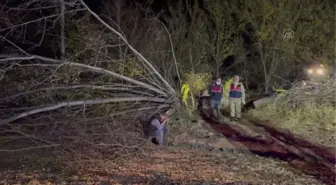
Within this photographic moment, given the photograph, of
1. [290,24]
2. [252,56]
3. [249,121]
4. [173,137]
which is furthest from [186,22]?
[173,137]

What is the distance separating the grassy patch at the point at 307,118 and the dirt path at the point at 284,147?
1.49 feet

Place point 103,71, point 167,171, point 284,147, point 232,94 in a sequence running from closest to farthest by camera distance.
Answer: point 167,171, point 284,147, point 103,71, point 232,94

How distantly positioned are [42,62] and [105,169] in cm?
442

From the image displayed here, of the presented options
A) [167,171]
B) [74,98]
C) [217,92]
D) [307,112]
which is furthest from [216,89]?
[167,171]

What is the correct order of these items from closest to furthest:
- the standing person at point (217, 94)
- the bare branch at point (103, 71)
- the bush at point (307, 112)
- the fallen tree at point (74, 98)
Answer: the fallen tree at point (74, 98)
the bare branch at point (103, 71)
the bush at point (307, 112)
the standing person at point (217, 94)

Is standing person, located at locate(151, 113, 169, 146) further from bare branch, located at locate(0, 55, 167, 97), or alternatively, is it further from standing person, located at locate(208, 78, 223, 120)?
standing person, located at locate(208, 78, 223, 120)

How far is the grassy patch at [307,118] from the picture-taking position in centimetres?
1112

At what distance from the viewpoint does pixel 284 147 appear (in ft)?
32.9

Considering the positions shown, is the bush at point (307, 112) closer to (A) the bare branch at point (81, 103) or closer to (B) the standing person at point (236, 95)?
(B) the standing person at point (236, 95)

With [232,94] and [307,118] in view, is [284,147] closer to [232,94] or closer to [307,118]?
[307,118]

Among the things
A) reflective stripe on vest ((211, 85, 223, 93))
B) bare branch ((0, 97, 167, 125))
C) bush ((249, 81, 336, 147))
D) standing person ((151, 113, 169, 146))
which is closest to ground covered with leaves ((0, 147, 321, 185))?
standing person ((151, 113, 169, 146))

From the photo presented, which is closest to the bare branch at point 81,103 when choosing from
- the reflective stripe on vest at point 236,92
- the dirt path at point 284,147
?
the dirt path at point 284,147

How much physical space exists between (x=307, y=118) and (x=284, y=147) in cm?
266

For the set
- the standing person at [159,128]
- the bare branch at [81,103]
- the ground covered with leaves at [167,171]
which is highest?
the bare branch at [81,103]
